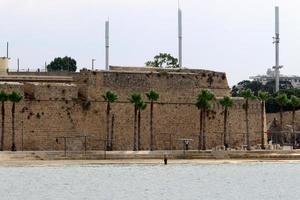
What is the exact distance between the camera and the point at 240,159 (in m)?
73.0

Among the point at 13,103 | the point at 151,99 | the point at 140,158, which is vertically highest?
the point at 151,99

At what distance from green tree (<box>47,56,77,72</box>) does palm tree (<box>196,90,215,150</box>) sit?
113 feet

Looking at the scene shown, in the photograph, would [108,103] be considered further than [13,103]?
Yes

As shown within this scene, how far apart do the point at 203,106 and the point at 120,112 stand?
5454mm

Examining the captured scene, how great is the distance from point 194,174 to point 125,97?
1078cm

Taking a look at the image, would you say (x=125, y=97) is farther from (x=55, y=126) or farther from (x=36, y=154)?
(x=36, y=154)

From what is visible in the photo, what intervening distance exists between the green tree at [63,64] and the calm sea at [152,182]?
Result: 132 ft

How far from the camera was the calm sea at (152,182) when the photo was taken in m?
53.5

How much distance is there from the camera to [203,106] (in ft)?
257

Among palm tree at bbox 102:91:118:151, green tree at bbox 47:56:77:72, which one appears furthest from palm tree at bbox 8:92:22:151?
green tree at bbox 47:56:77:72

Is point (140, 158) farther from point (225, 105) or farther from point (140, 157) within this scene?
point (225, 105)

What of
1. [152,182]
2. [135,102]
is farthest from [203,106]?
[152,182]

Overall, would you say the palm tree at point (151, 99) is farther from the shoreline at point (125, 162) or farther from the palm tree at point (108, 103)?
the shoreline at point (125, 162)

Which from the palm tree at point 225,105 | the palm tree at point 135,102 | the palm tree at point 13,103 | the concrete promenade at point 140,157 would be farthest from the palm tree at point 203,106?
the palm tree at point 13,103
